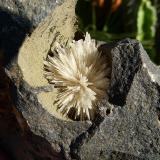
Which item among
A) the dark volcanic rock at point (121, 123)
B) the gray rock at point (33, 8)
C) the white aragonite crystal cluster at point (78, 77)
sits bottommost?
the dark volcanic rock at point (121, 123)

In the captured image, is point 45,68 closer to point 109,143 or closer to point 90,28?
point 109,143

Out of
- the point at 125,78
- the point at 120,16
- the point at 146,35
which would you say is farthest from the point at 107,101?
the point at 120,16

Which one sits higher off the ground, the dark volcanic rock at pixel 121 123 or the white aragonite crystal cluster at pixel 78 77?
the white aragonite crystal cluster at pixel 78 77

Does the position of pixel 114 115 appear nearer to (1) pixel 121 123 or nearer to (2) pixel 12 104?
(1) pixel 121 123

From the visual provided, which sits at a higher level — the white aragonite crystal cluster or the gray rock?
the gray rock
